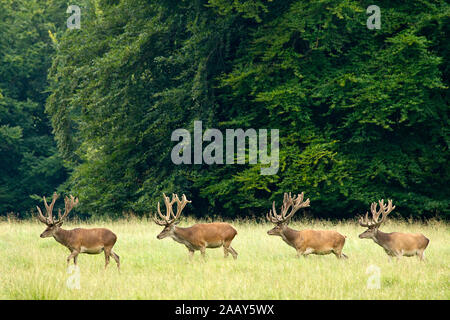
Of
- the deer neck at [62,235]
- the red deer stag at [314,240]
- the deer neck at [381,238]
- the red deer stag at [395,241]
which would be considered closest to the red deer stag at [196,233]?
the red deer stag at [314,240]

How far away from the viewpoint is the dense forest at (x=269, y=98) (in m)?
18.7

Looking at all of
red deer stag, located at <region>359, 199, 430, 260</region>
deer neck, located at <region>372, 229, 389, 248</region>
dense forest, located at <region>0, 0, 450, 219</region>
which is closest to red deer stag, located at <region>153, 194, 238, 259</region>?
red deer stag, located at <region>359, 199, 430, 260</region>

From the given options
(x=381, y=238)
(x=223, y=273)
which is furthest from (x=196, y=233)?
(x=381, y=238)

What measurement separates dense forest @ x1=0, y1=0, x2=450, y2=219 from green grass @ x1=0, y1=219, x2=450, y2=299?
5.35m

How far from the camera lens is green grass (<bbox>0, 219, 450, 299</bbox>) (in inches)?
318

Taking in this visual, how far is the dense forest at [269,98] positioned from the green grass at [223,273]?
17.6 feet

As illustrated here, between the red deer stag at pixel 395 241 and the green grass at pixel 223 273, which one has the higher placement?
the red deer stag at pixel 395 241

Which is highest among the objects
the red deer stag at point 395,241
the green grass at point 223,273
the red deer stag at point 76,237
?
the red deer stag at point 76,237

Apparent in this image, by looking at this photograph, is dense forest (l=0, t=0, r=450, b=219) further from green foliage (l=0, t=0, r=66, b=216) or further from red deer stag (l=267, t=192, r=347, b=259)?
green foliage (l=0, t=0, r=66, b=216)

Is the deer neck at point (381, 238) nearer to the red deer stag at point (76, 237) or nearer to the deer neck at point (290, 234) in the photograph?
the deer neck at point (290, 234)

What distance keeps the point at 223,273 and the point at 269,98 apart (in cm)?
1007

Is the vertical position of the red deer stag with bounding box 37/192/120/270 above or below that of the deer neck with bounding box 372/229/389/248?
above

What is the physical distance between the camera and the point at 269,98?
18.8 m

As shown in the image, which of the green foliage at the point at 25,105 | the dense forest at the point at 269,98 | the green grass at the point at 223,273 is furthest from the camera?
the green foliage at the point at 25,105
